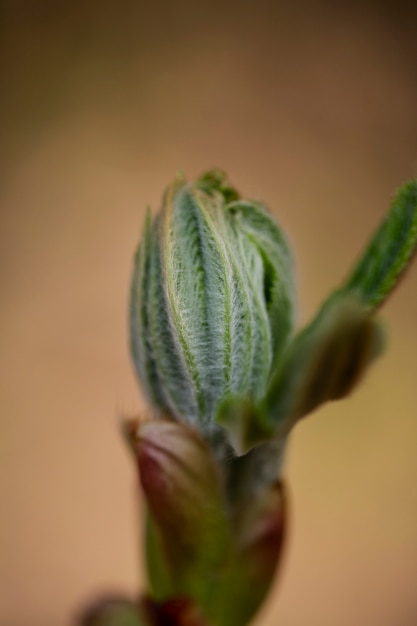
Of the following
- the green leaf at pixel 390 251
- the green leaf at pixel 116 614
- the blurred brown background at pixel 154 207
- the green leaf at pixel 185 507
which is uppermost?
the blurred brown background at pixel 154 207

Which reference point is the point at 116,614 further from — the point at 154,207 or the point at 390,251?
the point at 154,207

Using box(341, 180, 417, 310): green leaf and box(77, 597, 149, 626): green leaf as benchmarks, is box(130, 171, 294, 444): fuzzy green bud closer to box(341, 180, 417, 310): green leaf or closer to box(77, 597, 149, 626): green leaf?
box(341, 180, 417, 310): green leaf

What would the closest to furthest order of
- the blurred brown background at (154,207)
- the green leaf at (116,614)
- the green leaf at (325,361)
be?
the green leaf at (325,361) → the green leaf at (116,614) → the blurred brown background at (154,207)

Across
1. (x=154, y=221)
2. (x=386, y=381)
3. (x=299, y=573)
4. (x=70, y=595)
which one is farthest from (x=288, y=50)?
(x=154, y=221)

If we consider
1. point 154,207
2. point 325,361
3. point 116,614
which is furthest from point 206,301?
point 154,207

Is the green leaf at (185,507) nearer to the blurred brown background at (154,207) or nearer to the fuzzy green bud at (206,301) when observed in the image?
the fuzzy green bud at (206,301)

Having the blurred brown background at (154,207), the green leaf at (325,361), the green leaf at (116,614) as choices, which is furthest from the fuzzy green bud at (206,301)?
the blurred brown background at (154,207)
